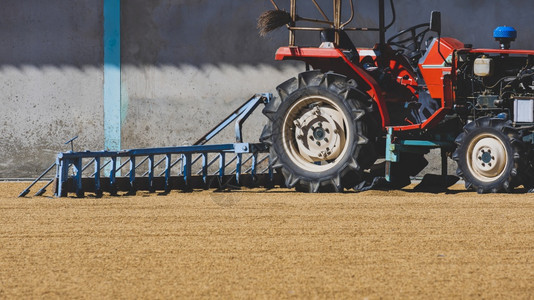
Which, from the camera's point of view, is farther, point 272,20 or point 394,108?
point 272,20

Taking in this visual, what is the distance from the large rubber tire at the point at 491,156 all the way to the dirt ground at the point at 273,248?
0.22m

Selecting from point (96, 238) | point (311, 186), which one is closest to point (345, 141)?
point (311, 186)

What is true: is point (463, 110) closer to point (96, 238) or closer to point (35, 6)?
point (96, 238)

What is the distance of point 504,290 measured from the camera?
4.53 metres

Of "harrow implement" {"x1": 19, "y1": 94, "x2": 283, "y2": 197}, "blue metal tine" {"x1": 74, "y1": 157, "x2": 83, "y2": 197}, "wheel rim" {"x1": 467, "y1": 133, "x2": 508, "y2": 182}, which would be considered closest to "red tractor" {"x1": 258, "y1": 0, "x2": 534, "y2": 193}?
"wheel rim" {"x1": 467, "y1": 133, "x2": 508, "y2": 182}

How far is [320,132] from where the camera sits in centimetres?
→ 934

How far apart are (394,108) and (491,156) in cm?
122

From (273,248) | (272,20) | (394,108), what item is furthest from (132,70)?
(273,248)

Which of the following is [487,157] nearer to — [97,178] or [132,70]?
[97,178]

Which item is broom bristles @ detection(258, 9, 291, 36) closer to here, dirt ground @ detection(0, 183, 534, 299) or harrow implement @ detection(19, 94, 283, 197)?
harrow implement @ detection(19, 94, 283, 197)

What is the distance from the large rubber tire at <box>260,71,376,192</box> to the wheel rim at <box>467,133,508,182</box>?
0.90 meters

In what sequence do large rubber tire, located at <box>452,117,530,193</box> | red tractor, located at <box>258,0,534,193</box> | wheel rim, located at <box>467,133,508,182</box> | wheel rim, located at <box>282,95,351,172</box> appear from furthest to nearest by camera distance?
wheel rim, located at <box>282,95,351,172</box>
red tractor, located at <box>258,0,534,193</box>
wheel rim, located at <box>467,133,508,182</box>
large rubber tire, located at <box>452,117,530,193</box>

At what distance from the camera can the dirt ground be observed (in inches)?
182

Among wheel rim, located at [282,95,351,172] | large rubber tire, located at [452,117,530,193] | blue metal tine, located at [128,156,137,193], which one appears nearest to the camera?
large rubber tire, located at [452,117,530,193]
